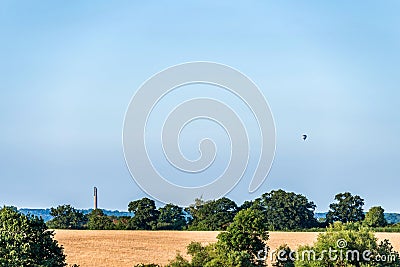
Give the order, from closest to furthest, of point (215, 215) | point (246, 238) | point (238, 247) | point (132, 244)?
point (238, 247) → point (246, 238) → point (132, 244) → point (215, 215)

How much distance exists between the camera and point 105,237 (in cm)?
7738

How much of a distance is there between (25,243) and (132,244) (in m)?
29.6

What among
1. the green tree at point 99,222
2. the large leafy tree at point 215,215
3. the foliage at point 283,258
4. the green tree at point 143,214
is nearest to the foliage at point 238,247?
the foliage at point 283,258

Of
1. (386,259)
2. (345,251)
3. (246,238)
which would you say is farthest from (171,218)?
(386,259)

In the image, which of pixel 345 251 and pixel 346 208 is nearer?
pixel 345 251

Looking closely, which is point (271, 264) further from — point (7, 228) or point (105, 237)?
point (105, 237)

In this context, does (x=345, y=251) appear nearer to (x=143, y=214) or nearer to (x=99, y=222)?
(x=143, y=214)

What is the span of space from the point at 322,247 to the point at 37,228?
16.7m

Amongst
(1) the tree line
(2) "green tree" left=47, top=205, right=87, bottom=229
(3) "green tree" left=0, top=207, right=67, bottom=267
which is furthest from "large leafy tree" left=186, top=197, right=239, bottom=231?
(3) "green tree" left=0, top=207, right=67, bottom=267

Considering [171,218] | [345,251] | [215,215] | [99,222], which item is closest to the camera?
[345,251]

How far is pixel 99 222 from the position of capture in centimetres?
9369

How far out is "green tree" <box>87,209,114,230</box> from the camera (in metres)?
92.4

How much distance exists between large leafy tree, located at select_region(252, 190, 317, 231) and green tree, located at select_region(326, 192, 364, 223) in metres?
2.52

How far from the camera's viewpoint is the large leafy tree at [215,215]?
89.1 m
